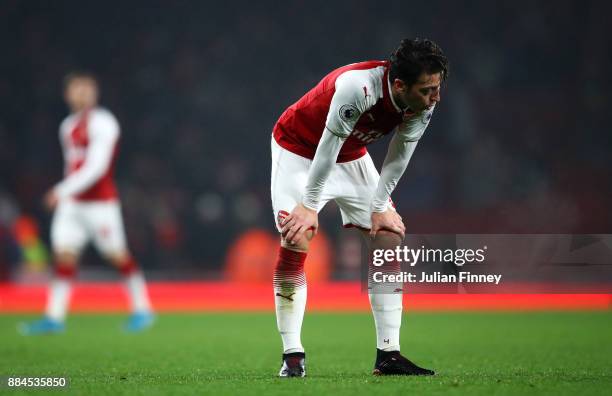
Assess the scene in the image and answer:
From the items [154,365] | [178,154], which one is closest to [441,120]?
[178,154]

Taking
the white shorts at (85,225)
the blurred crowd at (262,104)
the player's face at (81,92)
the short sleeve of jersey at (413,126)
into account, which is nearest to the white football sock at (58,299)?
the white shorts at (85,225)

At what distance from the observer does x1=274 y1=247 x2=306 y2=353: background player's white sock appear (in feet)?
16.6

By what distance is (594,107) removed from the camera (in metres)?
18.1

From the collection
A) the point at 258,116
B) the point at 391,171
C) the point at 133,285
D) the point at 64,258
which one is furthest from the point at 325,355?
the point at 258,116

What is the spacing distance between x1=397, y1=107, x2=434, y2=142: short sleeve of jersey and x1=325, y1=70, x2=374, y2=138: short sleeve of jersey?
0.35 m

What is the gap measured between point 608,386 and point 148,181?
47.8 ft

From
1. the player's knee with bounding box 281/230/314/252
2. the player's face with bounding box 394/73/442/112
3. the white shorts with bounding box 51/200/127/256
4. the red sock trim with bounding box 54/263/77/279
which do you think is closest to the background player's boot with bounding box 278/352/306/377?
the player's knee with bounding box 281/230/314/252

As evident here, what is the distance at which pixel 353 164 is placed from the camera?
17.5 ft

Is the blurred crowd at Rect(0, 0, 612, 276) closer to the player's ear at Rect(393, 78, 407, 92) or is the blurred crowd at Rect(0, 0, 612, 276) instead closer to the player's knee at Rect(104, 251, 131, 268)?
the player's knee at Rect(104, 251, 131, 268)

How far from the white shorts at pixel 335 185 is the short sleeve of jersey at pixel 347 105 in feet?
1.81

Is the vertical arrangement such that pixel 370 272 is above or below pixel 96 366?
above

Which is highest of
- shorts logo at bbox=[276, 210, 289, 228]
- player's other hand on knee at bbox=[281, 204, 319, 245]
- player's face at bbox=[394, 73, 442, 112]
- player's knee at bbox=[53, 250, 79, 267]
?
player's face at bbox=[394, 73, 442, 112]

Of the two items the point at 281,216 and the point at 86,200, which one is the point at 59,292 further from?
the point at 281,216

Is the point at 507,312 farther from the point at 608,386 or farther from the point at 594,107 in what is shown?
the point at 594,107
